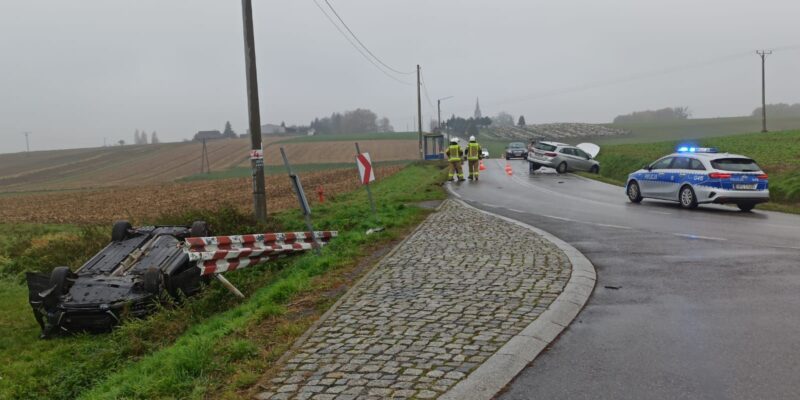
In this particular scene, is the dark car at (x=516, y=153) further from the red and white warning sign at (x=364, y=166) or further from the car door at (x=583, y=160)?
the red and white warning sign at (x=364, y=166)

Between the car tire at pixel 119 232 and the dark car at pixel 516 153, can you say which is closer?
the car tire at pixel 119 232

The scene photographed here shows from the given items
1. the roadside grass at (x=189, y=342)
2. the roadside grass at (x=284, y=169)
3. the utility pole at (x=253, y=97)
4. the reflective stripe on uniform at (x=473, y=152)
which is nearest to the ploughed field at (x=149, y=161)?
the roadside grass at (x=284, y=169)

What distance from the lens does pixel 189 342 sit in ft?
19.7

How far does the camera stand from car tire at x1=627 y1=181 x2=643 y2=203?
17.9 m

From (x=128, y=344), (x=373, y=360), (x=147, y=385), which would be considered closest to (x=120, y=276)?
(x=128, y=344)

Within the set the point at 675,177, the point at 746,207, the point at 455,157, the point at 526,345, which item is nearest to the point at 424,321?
the point at 526,345

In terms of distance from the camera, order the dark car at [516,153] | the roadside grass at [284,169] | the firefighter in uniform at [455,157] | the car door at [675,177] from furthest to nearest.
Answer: the roadside grass at [284,169] → the dark car at [516,153] → the firefighter in uniform at [455,157] → the car door at [675,177]

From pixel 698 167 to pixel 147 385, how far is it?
15.0m

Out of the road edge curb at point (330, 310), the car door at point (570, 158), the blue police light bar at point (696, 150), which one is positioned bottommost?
the road edge curb at point (330, 310)

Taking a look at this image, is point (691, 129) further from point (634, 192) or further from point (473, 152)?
point (634, 192)

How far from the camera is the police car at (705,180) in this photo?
1515cm

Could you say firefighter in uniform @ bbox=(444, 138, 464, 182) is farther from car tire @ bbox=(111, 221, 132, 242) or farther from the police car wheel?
car tire @ bbox=(111, 221, 132, 242)

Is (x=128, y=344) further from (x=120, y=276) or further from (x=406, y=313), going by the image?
(x=406, y=313)

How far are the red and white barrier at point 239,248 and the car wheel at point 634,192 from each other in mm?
10401
